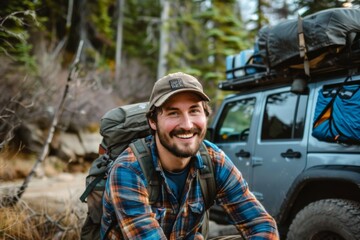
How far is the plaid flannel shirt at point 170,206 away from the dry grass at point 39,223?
1894 mm

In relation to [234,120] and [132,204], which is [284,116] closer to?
[234,120]

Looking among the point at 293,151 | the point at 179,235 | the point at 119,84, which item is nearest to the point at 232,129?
the point at 293,151

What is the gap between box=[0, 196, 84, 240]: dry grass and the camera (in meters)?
3.63

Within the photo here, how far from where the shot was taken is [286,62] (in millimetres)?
3611

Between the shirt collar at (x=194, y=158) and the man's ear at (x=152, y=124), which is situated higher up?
the man's ear at (x=152, y=124)

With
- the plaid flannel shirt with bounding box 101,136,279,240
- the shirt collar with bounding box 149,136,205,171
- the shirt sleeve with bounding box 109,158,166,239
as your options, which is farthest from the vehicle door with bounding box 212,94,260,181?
the shirt sleeve with bounding box 109,158,166,239

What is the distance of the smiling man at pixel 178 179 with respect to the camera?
6.51 ft

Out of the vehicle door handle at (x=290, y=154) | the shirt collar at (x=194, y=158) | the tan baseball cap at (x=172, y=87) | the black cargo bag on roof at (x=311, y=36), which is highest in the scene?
the black cargo bag on roof at (x=311, y=36)

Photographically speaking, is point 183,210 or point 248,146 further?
point 248,146

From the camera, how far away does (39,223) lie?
398 centimetres

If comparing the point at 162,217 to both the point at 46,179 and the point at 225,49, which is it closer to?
the point at 46,179

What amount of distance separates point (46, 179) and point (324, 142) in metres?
8.38

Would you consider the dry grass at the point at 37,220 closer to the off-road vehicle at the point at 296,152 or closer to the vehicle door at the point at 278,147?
the off-road vehicle at the point at 296,152

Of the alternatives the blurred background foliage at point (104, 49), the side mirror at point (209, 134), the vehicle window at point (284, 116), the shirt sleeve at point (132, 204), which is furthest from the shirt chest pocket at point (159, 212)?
the blurred background foliage at point (104, 49)
